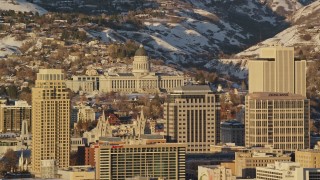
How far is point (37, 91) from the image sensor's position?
135375 millimetres

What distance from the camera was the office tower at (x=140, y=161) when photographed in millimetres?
123750

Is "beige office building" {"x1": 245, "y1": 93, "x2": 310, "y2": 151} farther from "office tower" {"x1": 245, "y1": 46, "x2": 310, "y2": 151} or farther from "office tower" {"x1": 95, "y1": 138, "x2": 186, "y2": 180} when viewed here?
"office tower" {"x1": 95, "y1": 138, "x2": 186, "y2": 180}

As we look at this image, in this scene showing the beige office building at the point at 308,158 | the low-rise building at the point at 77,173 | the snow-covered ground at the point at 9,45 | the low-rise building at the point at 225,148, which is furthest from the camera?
the snow-covered ground at the point at 9,45

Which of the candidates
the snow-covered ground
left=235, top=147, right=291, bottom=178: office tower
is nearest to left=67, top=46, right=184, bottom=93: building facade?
the snow-covered ground

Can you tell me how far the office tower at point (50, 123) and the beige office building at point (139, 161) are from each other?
6.49m

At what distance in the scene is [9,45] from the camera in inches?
7667

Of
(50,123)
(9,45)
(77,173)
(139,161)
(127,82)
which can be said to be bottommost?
(77,173)

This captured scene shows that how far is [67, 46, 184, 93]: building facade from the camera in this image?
180 m

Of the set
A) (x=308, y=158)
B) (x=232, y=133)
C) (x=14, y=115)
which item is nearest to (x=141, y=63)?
(x=14, y=115)

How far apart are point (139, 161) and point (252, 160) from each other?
612 centimetres

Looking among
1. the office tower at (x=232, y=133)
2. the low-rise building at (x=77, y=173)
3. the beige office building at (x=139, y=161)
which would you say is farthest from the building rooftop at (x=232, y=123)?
the low-rise building at (x=77, y=173)

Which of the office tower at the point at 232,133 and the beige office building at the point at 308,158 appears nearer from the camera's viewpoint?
the beige office building at the point at 308,158

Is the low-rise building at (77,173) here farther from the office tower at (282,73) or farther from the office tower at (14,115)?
the office tower at (14,115)

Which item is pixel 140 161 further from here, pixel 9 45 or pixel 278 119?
pixel 9 45
